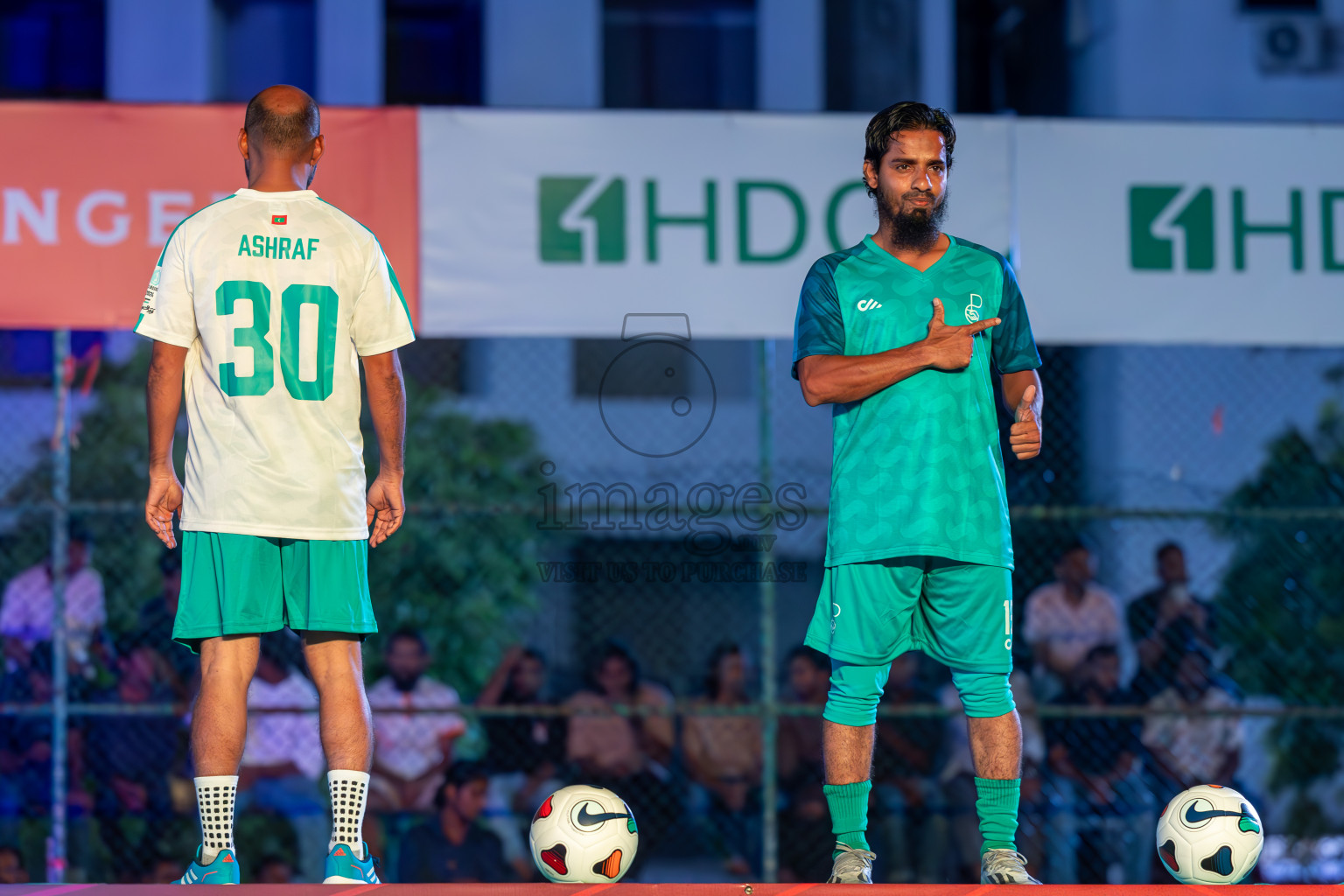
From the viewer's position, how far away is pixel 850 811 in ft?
9.85

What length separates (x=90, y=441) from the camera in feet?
29.9

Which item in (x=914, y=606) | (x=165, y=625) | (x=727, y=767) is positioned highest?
(x=914, y=606)

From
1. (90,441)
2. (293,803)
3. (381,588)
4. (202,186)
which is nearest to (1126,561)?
(381,588)

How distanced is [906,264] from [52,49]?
9885 mm

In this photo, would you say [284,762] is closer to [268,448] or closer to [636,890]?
[268,448]

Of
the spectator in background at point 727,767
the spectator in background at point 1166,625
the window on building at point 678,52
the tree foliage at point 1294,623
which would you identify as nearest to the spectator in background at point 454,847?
the spectator in background at point 727,767

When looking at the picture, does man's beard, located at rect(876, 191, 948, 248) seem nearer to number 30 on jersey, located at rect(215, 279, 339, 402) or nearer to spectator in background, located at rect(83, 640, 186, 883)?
number 30 on jersey, located at rect(215, 279, 339, 402)

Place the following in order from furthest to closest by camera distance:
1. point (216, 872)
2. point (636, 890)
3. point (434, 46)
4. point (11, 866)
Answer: point (434, 46)
point (11, 866)
point (216, 872)
point (636, 890)

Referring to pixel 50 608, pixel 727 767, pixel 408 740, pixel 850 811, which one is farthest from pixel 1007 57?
pixel 850 811

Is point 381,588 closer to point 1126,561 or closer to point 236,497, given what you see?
point 1126,561

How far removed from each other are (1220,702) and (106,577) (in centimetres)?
615

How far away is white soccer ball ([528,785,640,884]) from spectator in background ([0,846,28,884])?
3.64 m

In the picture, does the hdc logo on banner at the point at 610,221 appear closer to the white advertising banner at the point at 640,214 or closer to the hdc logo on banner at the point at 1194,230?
the white advertising banner at the point at 640,214

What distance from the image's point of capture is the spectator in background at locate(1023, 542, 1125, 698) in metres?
6.53
